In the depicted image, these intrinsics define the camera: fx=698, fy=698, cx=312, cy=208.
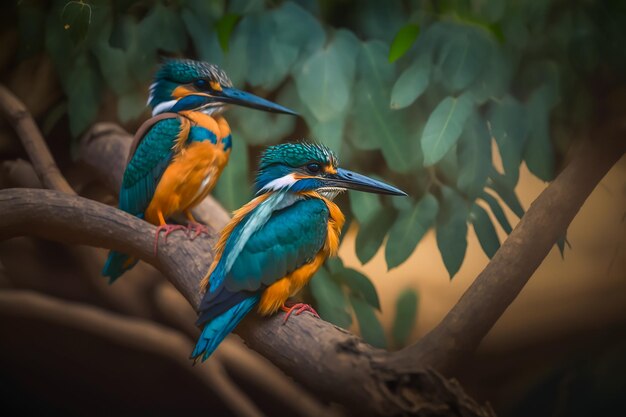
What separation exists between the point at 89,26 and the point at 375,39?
91 centimetres

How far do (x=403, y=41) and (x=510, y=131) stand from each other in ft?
1.36

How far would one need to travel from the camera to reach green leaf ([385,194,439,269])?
2070 millimetres

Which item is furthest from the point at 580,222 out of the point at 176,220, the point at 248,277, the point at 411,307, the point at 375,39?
the point at 176,220

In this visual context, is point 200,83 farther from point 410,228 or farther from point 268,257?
point 410,228

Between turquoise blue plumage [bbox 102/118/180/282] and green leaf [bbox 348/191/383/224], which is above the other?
green leaf [bbox 348/191/383/224]

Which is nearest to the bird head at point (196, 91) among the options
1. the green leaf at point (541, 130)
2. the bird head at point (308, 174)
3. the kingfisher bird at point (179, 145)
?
the kingfisher bird at point (179, 145)

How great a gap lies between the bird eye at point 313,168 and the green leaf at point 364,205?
8.9 inches

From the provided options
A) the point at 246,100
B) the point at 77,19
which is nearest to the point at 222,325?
the point at 246,100

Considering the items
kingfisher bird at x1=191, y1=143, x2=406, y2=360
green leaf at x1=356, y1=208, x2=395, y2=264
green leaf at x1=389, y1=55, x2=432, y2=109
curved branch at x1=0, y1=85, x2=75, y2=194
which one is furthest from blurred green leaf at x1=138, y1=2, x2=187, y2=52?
green leaf at x1=356, y1=208, x2=395, y2=264

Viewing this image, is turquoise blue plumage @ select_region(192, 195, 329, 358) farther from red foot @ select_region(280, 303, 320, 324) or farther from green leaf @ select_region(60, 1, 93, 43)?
green leaf @ select_region(60, 1, 93, 43)

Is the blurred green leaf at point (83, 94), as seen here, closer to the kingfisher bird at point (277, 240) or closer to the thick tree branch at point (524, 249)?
the kingfisher bird at point (277, 240)

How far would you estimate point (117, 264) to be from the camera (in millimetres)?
2096

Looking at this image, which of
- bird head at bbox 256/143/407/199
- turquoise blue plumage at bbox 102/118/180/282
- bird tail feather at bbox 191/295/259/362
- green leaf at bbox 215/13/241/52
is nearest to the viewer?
bird tail feather at bbox 191/295/259/362

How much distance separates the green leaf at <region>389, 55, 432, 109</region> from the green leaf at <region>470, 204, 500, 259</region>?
0.37 meters
